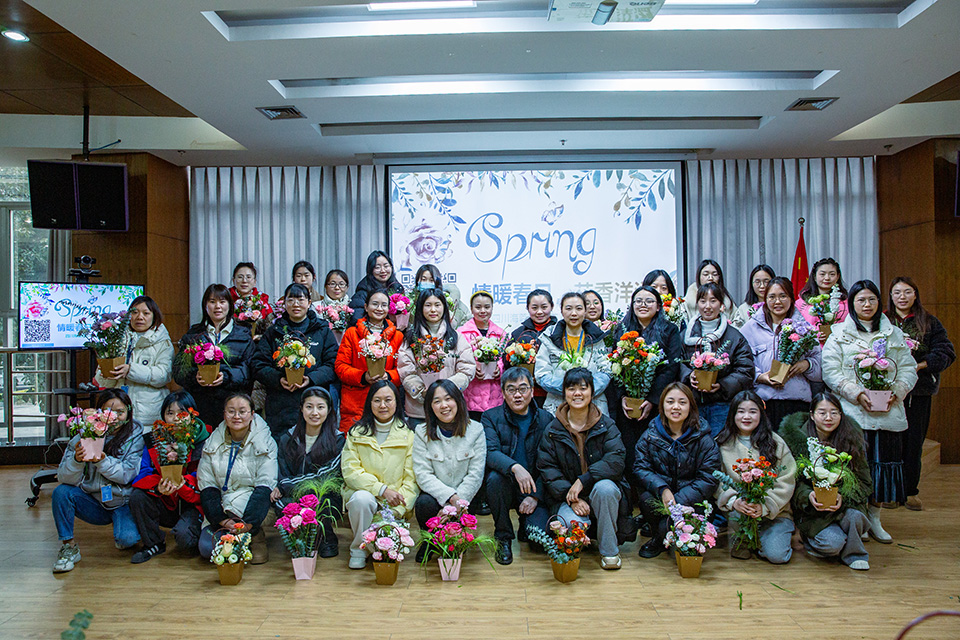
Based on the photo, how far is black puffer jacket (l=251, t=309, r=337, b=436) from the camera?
4480 millimetres

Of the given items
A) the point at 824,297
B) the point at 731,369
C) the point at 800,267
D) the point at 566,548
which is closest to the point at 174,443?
the point at 566,548

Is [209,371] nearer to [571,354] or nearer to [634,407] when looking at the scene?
[571,354]

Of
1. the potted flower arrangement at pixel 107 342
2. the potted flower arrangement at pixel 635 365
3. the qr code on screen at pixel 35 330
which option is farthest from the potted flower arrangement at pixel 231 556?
the qr code on screen at pixel 35 330

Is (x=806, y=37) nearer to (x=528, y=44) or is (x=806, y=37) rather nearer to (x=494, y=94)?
(x=528, y=44)

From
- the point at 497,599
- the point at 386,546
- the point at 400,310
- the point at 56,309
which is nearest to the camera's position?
the point at 497,599

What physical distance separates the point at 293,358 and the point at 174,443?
819 millimetres

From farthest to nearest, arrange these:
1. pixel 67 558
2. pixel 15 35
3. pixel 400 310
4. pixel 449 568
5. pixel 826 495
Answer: pixel 400 310 < pixel 15 35 < pixel 67 558 < pixel 826 495 < pixel 449 568

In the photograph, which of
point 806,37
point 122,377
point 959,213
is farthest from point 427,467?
point 959,213

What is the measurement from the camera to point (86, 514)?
3961 millimetres

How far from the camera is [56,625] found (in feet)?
10.2

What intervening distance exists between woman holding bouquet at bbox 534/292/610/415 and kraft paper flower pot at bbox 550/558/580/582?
3.38 ft

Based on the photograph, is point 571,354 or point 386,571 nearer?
point 386,571

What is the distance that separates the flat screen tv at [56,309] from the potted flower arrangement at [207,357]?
5.86ft

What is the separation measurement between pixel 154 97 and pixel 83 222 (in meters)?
1.26
